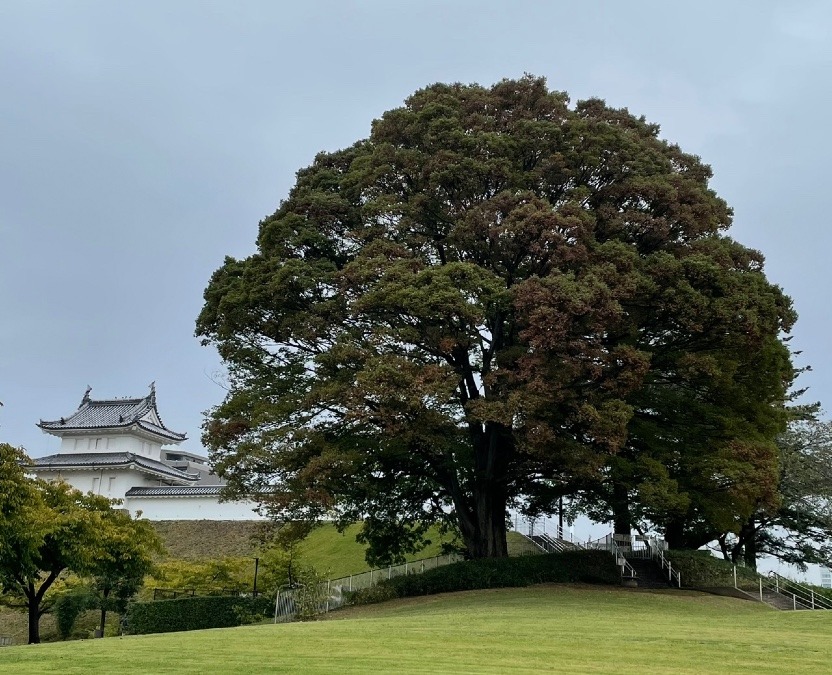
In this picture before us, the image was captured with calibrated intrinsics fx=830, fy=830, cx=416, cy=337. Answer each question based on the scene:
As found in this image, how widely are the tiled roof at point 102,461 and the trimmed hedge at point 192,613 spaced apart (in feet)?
75.6

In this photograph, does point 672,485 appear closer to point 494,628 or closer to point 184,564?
point 494,628

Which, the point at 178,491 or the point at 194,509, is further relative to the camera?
the point at 178,491

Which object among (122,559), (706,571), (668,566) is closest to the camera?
(122,559)

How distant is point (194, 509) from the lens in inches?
1689

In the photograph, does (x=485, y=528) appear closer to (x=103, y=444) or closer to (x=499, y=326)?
(x=499, y=326)

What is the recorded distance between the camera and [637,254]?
1956 cm

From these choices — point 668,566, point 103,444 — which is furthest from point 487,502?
point 103,444

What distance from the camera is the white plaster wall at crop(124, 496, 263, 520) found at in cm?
4209

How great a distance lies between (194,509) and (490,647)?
34969 millimetres

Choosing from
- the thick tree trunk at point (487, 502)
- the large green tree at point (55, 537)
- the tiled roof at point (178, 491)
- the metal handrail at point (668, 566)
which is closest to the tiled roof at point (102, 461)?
the tiled roof at point (178, 491)

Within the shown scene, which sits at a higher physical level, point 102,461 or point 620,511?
point 102,461

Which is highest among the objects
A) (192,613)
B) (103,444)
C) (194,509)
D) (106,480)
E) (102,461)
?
(103,444)

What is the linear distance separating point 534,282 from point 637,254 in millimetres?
3132

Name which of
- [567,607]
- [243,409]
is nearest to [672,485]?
[567,607]
